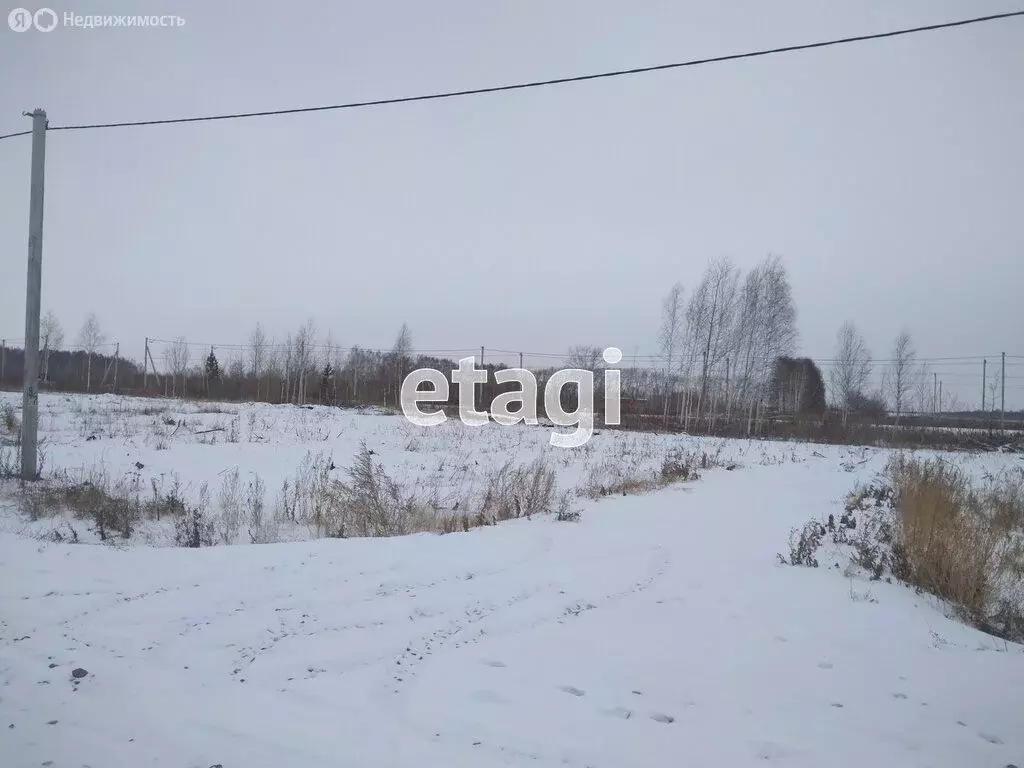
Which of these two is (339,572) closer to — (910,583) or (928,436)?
(910,583)

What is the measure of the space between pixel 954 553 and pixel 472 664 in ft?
13.0

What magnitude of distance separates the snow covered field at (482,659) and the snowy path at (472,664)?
0.01 m

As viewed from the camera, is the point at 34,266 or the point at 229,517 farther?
the point at 34,266

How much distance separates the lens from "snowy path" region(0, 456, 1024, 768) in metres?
2.28

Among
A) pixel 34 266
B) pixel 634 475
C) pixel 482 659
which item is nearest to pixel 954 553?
pixel 482 659

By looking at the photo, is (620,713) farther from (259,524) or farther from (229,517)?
(229,517)

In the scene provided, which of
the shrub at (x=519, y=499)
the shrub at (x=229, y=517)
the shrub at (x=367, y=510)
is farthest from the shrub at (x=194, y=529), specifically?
the shrub at (x=519, y=499)

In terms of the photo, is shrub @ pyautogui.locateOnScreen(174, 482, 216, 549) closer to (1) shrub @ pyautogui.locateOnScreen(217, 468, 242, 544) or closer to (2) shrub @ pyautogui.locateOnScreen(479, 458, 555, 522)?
(1) shrub @ pyautogui.locateOnScreen(217, 468, 242, 544)

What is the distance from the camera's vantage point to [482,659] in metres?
3.00

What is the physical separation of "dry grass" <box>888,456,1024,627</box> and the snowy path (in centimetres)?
29

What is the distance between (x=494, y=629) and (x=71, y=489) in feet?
19.5

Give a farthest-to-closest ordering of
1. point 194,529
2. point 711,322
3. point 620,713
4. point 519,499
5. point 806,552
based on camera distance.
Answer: point 711,322 → point 519,499 → point 194,529 → point 806,552 → point 620,713

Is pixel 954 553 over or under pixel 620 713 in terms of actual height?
over

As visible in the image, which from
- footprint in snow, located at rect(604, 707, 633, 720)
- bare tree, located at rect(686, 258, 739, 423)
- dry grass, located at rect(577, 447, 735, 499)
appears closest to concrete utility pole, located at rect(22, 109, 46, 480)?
dry grass, located at rect(577, 447, 735, 499)
